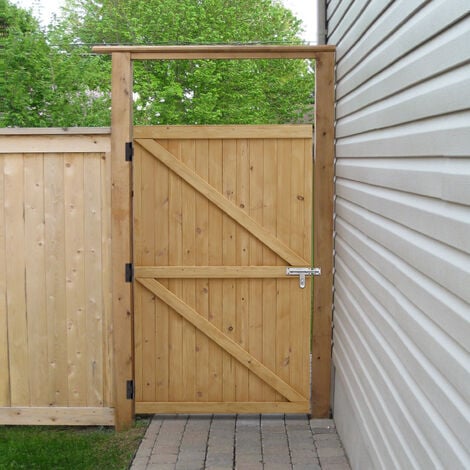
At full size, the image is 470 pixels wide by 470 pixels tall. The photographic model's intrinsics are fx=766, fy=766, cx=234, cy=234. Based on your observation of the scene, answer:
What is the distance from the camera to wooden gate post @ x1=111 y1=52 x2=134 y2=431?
192 inches

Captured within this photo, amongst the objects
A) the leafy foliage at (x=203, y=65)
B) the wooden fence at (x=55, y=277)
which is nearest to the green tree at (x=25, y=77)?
the wooden fence at (x=55, y=277)

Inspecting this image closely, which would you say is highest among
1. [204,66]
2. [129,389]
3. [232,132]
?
[204,66]

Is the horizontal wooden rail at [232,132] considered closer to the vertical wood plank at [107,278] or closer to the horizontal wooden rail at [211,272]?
the vertical wood plank at [107,278]

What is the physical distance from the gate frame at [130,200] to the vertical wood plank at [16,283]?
0.59 m

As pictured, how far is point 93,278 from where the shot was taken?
4.95 metres

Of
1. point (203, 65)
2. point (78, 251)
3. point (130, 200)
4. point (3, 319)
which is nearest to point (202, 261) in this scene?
point (130, 200)

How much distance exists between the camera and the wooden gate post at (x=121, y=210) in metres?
4.88

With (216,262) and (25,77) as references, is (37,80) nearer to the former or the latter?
(25,77)

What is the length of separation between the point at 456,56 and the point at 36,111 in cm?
827

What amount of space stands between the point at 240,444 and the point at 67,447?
1.07m

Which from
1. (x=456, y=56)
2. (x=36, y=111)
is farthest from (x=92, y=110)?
(x=456, y=56)

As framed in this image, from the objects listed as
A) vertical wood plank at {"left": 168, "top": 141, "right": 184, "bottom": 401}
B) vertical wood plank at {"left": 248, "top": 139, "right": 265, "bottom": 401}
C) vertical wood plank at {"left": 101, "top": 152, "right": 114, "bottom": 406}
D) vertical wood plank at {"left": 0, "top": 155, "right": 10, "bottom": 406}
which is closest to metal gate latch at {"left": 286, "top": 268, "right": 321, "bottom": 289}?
vertical wood plank at {"left": 248, "top": 139, "right": 265, "bottom": 401}

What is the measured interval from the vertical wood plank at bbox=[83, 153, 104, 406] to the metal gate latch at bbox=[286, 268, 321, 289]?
1246mm

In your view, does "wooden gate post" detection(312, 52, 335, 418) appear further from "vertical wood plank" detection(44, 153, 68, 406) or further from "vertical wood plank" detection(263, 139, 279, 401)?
"vertical wood plank" detection(44, 153, 68, 406)
